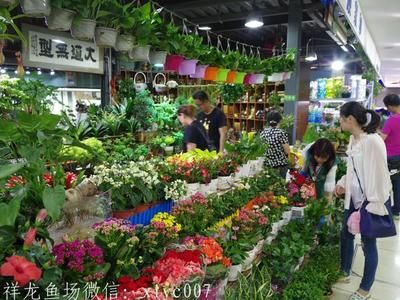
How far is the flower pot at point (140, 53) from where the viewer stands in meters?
2.57

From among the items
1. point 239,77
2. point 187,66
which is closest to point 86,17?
point 187,66

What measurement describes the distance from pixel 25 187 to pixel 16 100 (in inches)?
107

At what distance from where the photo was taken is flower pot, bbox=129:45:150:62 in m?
2.57

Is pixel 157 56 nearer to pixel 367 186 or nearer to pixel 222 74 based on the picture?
pixel 222 74

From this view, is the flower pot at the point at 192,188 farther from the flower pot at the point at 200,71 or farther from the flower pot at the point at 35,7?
the flower pot at the point at 200,71

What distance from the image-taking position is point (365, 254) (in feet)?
9.37

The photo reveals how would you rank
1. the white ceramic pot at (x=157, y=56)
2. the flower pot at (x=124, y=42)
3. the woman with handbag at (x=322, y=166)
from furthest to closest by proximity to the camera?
the woman with handbag at (x=322, y=166) < the white ceramic pot at (x=157, y=56) < the flower pot at (x=124, y=42)

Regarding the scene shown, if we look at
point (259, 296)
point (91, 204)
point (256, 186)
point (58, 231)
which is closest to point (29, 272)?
point (58, 231)

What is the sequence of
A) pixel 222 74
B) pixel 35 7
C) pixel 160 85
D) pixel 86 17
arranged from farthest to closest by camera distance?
pixel 160 85 < pixel 222 74 < pixel 86 17 < pixel 35 7

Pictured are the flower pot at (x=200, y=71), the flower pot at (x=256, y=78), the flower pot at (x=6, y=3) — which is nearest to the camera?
the flower pot at (x=6, y=3)

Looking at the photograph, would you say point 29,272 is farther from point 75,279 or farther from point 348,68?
point 348,68

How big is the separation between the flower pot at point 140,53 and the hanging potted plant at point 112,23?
1.08ft

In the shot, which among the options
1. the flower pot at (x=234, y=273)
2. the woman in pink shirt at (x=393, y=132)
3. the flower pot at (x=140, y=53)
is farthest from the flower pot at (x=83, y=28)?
the woman in pink shirt at (x=393, y=132)

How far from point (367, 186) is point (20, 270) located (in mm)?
2422
